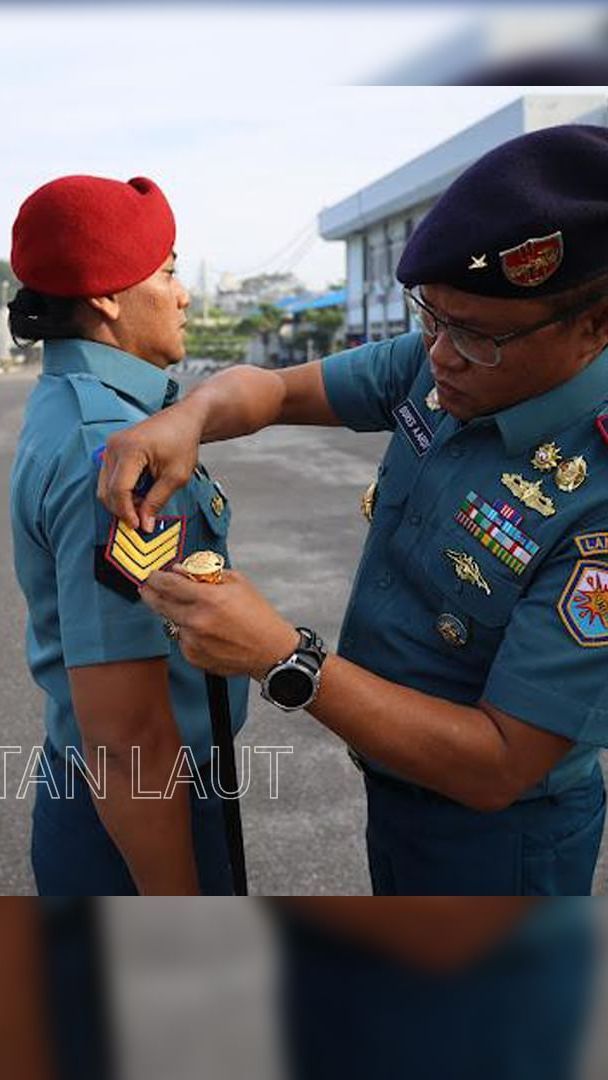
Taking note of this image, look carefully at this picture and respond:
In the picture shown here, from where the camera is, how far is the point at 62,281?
4.06 feet

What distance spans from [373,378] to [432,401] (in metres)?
0.21

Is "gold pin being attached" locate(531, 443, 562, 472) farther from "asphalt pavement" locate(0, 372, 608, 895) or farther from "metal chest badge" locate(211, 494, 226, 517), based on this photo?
"asphalt pavement" locate(0, 372, 608, 895)

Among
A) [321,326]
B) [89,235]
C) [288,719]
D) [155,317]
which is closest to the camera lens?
[89,235]

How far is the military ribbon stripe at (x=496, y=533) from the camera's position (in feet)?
3.69

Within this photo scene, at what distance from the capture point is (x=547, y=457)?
115 cm

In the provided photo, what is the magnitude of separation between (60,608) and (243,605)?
1.15 ft

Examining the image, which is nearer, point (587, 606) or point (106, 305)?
point (587, 606)

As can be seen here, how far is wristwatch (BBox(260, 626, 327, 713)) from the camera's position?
38.5 inches

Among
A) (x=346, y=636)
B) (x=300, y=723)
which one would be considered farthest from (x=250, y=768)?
(x=346, y=636)

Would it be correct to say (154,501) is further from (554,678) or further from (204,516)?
(554,678)

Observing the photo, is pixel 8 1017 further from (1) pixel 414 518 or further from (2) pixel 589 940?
(1) pixel 414 518

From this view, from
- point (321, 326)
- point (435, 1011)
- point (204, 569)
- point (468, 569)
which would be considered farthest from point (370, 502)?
point (321, 326)

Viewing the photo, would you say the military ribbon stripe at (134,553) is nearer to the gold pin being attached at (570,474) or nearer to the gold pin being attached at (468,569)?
the gold pin being attached at (468,569)

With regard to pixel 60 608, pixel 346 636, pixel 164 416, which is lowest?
pixel 346 636
